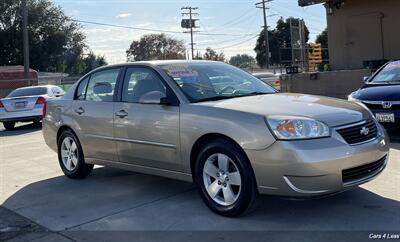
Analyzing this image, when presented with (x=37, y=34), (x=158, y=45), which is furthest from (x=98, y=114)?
(x=158, y=45)

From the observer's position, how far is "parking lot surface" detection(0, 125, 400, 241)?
452cm

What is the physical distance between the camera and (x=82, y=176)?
22.7ft

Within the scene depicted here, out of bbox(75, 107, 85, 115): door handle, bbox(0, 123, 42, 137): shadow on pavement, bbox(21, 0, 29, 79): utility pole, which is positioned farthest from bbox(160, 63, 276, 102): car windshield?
bbox(21, 0, 29, 79): utility pole

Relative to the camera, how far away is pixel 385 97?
817 centimetres

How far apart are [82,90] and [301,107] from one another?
336 cm

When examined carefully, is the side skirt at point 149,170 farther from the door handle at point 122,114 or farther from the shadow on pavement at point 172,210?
the door handle at point 122,114

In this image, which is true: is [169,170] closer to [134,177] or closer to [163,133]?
[163,133]

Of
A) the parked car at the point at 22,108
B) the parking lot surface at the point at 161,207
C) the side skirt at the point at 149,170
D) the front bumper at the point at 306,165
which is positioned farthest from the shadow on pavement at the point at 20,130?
the front bumper at the point at 306,165

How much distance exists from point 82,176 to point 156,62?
2.11 m

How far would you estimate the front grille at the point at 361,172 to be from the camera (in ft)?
14.4

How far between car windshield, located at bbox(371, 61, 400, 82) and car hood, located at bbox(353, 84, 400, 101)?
33cm

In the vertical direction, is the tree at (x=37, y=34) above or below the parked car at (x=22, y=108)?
above

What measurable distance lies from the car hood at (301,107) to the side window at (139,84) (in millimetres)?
812

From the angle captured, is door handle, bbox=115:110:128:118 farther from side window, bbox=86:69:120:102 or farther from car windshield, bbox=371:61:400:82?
car windshield, bbox=371:61:400:82
